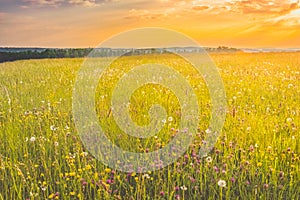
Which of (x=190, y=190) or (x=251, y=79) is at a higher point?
(x=251, y=79)

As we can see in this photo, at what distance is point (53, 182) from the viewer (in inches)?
149

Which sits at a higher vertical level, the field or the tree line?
the tree line

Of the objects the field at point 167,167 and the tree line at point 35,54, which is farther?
the tree line at point 35,54

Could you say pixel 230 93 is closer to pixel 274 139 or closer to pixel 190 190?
pixel 274 139

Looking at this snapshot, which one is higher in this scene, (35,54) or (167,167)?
(35,54)

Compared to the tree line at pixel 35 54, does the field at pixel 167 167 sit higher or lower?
lower

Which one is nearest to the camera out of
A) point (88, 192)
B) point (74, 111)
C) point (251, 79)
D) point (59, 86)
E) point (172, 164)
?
point (88, 192)

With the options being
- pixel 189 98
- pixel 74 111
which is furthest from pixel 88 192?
pixel 189 98

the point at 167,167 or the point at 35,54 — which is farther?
the point at 35,54

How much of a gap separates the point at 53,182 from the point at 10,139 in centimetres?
134

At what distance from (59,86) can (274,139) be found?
6.74 metres

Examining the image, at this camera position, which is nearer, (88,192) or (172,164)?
(88,192)

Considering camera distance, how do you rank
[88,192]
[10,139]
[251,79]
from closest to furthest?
[88,192] → [10,139] → [251,79]

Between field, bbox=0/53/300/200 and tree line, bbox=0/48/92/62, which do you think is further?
tree line, bbox=0/48/92/62
